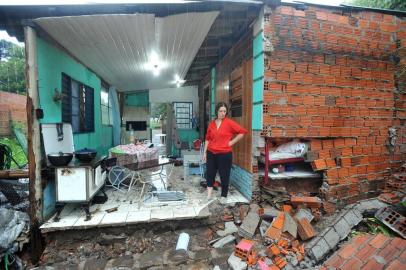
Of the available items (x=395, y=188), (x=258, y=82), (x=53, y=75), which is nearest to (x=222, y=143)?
(x=258, y=82)

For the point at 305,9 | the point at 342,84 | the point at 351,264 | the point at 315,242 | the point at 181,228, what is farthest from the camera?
the point at 342,84

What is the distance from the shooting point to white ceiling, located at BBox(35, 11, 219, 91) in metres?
3.23

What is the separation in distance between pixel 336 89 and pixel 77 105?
5.46 m

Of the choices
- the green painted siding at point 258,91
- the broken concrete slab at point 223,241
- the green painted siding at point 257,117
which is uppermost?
the green painted siding at point 258,91

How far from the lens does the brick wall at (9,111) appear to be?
350 inches

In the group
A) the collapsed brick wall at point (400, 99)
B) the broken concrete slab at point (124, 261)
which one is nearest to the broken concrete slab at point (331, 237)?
the collapsed brick wall at point (400, 99)

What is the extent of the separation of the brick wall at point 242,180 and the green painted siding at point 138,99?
7.61 m

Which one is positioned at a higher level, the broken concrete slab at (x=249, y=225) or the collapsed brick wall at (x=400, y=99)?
the collapsed brick wall at (x=400, y=99)

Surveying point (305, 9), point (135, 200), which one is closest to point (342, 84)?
point (305, 9)

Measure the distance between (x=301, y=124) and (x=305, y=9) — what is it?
192cm

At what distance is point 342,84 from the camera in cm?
406

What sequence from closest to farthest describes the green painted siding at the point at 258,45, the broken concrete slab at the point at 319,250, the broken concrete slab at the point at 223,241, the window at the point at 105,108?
the broken concrete slab at the point at 319,250 → the broken concrete slab at the point at 223,241 → the green painted siding at the point at 258,45 → the window at the point at 105,108

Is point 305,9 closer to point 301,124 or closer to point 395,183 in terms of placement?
point 301,124

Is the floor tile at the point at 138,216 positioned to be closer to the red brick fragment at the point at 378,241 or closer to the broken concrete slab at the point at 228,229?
the broken concrete slab at the point at 228,229
